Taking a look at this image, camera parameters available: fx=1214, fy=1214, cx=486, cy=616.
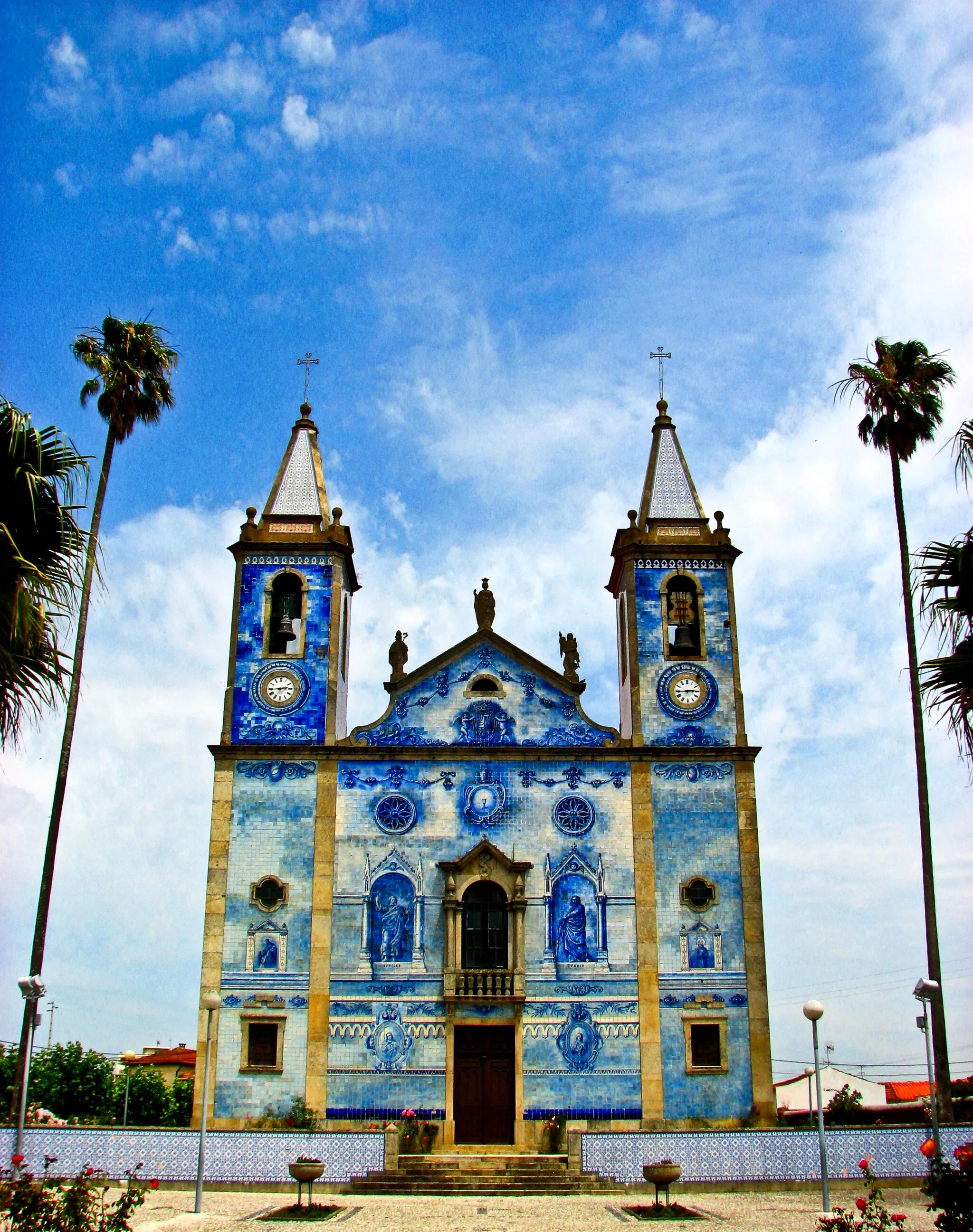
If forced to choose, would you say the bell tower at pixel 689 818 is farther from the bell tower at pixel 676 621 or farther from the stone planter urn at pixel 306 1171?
the stone planter urn at pixel 306 1171

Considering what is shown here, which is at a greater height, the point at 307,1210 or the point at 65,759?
the point at 65,759

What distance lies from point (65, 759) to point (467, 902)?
8755mm

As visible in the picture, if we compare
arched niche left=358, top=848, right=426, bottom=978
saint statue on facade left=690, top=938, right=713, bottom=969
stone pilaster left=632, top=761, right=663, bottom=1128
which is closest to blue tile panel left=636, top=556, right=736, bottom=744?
stone pilaster left=632, top=761, right=663, bottom=1128

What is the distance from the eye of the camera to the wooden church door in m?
24.3

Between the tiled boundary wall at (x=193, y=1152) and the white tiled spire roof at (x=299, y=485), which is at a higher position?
the white tiled spire roof at (x=299, y=485)

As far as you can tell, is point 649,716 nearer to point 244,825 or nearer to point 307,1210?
point 244,825

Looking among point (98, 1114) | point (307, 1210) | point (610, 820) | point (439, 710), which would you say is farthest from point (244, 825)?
point (98, 1114)

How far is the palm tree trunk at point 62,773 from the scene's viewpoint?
904 inches

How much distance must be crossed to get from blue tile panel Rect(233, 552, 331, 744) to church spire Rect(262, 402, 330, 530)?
3.92ft

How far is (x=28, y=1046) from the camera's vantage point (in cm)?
2002

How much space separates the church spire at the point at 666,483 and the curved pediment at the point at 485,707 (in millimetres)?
4829

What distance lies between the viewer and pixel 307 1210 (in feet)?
59.4

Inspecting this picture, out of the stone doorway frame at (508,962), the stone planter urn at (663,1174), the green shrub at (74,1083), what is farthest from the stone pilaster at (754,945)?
the green shrub at (74,1083)

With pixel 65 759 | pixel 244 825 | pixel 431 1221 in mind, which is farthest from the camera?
pixel 244 825
